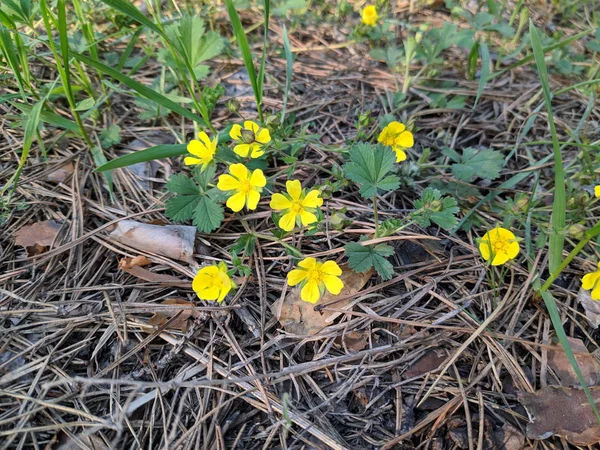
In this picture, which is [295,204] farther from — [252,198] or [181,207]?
[181,207]

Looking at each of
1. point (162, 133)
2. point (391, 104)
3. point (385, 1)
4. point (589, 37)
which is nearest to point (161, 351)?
point (162, 133)

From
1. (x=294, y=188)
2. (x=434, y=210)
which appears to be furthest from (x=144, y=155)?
(x=434, y=210)

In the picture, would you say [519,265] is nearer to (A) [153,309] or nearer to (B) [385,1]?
(A) [153,309]

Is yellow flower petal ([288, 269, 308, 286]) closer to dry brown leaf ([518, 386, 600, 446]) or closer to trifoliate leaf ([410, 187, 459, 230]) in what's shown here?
trifoliate leaf ([410, 187, 459, 230])

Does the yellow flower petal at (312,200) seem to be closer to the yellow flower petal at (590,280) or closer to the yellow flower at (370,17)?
the yellow flower petal at (590,280)

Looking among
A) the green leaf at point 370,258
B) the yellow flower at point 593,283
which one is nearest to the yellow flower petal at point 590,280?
the yellow flower at point 593,283
